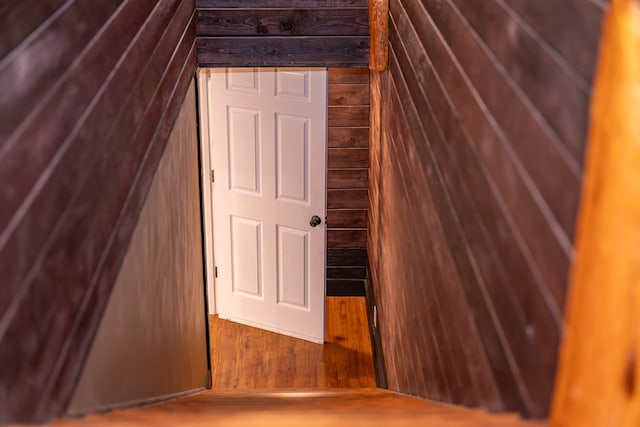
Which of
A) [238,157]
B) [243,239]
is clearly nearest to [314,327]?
[243,239]

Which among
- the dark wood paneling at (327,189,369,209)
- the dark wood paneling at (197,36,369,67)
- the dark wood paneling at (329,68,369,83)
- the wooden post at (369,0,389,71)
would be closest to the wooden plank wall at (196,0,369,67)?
the dark wood paneling at (197,36,369,67)

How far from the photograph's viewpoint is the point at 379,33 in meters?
4.06

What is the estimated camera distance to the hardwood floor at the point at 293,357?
5301mm

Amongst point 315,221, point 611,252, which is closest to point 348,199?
point 315,221

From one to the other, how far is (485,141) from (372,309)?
399cm

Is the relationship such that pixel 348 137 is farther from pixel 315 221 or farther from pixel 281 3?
pixel 281 3

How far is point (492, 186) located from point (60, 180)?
0.92 m

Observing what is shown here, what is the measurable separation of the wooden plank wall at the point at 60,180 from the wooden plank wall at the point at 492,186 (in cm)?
89

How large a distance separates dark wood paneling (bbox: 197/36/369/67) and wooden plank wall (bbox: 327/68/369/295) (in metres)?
1.52

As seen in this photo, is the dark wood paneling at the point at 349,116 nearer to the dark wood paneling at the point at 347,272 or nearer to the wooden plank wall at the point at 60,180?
the dark wood paneling at the point at 347,272

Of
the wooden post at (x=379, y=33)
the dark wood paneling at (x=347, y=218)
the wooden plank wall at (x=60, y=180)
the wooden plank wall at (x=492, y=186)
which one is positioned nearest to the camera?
the wooden plank wall at (x=492, y=186)

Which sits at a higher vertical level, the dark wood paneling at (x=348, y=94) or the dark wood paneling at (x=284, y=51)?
the dark wood paneling at (x=284, y=51)

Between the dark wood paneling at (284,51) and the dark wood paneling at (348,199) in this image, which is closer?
the dark wood paneling at (284,51)

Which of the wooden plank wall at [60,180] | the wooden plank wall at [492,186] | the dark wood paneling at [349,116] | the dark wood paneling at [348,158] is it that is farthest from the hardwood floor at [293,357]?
the wooden plank wall at [60,180]
